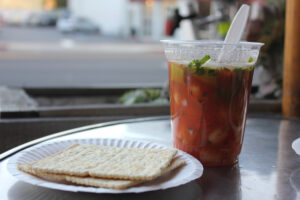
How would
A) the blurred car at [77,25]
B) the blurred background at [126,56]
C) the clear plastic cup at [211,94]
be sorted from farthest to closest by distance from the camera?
1. the blurred car at [77,25]
2. the blurred background at [126,56]
3. the clear plastic cup at [211,94]

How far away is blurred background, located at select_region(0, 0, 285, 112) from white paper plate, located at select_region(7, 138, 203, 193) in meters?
1.36

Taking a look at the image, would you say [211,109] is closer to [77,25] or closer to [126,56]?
[126,56]

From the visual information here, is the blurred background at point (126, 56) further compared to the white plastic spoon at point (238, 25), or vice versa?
the blurred background at point (126, 56)

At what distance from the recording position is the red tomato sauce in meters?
0.99

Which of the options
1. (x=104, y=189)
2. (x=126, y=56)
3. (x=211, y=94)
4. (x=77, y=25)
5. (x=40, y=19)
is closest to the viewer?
(x=104, y=189)

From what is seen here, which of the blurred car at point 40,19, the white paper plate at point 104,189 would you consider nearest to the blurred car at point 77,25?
the blurred car at point 40,19

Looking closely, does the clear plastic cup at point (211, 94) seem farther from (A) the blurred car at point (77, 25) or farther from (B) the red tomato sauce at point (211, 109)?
(A) the blurred car at point (77, 25)

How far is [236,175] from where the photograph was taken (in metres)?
1.00

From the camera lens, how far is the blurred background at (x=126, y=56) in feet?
9.58

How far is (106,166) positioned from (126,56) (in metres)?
13.4

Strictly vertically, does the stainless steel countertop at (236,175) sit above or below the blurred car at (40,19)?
below

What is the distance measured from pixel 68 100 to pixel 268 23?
1664 mm

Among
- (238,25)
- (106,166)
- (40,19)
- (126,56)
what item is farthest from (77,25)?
(106,166)

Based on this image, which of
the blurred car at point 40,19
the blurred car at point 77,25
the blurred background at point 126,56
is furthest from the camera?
the blurred car at point 40,19
